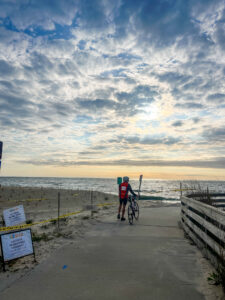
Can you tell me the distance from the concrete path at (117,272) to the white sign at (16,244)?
570 millimetres

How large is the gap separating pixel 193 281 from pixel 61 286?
91.3 inches

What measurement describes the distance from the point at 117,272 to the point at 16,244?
233cm

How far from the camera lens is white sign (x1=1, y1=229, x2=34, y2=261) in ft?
16.8

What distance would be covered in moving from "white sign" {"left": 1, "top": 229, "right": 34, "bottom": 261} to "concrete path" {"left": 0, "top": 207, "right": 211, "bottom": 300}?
0.57 m

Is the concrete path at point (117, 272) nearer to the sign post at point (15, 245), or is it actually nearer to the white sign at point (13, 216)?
the sign post at point (15, 245)

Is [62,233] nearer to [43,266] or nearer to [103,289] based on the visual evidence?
[43,266]

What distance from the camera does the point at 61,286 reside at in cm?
404

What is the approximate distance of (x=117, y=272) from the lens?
468 cm

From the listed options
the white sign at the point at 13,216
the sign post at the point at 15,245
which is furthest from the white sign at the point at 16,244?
the white sign at the point at 13,216

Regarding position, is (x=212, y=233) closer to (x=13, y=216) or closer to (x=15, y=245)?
(x=15, y=245)

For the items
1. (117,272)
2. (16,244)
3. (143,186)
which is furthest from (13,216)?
(143,186)

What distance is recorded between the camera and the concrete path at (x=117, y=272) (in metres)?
3.80

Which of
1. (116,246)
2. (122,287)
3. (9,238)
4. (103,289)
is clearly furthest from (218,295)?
(9,238)

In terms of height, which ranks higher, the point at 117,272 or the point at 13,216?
the point at 13,216
